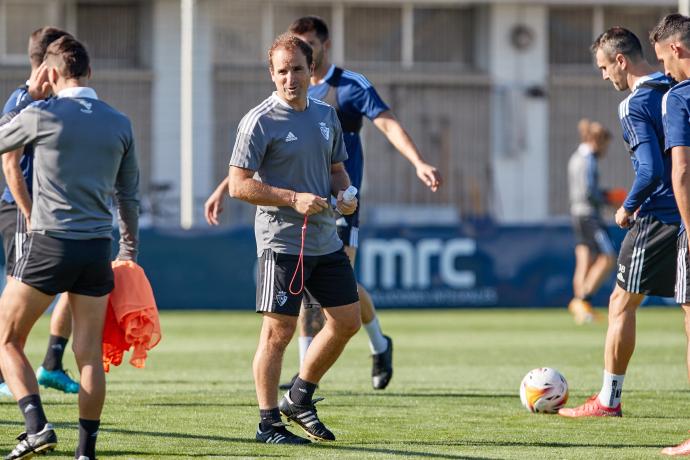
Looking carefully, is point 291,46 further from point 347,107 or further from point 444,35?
point 444,35

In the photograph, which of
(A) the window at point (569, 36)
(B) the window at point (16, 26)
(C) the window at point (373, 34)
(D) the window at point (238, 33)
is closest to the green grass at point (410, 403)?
(B) the window at point (16, 26)

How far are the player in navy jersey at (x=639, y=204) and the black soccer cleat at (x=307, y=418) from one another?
2058mm

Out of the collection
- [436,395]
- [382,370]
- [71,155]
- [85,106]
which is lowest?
[436,395]

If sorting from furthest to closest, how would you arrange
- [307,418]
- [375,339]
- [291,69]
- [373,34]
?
[373,34] < [375,339] < [307,418] < [291,69]

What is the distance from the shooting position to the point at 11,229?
8836mm

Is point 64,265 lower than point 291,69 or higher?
lower

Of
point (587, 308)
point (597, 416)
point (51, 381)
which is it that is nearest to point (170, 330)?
point (587, 308)

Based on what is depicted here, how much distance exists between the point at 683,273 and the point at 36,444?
3459mm

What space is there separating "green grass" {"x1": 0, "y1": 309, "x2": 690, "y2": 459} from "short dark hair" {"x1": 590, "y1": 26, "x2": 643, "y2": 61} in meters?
2.25

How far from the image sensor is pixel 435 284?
64.0 ft

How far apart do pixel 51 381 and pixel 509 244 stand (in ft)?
36.6

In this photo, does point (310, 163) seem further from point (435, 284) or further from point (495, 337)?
point (435, 284)

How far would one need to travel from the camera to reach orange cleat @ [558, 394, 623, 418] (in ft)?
→ 27.6

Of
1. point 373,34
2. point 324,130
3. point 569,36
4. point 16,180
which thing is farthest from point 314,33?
point 569,36
